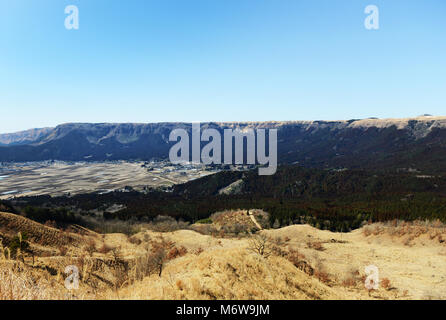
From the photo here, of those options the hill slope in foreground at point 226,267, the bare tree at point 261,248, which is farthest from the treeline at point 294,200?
the bare tree at point 261,248

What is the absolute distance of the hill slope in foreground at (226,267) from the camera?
815 centimetres

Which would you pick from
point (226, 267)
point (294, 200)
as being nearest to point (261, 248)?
point (226, 267)

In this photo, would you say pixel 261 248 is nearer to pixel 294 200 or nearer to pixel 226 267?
pixel 226 267

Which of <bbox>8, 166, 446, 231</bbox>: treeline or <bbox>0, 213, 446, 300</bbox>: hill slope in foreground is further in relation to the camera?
<bbox>8, 166, 446, 231</bbox>: treeline

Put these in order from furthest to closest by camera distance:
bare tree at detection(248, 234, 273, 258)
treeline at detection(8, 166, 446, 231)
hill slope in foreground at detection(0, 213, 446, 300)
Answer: treeline at detection(8, 166, 446, 231), bare tree at detection(248, 234, 273, 258), hill slope in foreground at detection(0, 213, 446, 300)

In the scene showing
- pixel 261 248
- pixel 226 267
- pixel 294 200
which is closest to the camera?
pixel 226 267

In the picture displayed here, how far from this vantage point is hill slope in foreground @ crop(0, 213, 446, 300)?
8148 mm

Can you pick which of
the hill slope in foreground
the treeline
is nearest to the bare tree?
the hill slope in foreground

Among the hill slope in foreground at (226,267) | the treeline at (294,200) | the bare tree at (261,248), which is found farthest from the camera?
the treeline at (294,200)

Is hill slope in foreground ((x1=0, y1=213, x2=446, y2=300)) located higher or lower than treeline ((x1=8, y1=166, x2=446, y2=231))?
higher

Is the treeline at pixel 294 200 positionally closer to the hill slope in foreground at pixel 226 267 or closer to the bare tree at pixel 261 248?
the hill slope in foreground at pixel 226 267

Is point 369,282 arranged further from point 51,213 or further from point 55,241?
point 51,213

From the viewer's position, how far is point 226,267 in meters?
10.9

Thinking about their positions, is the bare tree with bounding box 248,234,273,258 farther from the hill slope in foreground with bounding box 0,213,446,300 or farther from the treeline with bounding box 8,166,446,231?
the treeline with bounding box 8,166,446,231
